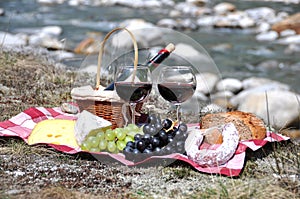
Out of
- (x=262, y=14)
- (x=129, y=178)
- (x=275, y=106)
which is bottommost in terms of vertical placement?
(x=275, y=106)

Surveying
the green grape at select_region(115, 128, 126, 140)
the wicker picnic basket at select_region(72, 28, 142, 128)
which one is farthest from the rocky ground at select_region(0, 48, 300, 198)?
the wicker picnic basket at select_region(72, 28, 142, 128)

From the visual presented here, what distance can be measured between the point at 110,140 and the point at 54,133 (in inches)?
12.6

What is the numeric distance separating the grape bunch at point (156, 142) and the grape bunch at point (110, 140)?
0.05 metres

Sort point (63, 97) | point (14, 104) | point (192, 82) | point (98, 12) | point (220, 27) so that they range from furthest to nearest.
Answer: point (98, 12)
point (220, 27)
point (63, 97)
point (14, 104)
point (192, 82)

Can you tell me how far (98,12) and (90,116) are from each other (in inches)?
463

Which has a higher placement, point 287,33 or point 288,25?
point 288,25

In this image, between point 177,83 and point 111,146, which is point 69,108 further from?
point 177,83

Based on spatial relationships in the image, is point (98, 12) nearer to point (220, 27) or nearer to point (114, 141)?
point (220, 27)

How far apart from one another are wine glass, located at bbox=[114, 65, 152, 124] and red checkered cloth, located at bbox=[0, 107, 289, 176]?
0.26 m

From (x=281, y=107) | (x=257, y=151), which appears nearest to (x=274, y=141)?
(x=257, y=151)

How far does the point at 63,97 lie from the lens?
3412 millimetres

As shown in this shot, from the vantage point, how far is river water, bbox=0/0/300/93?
830 cm

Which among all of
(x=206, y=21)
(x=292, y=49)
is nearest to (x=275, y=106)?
(x=292, y=49)

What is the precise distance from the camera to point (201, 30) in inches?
463
